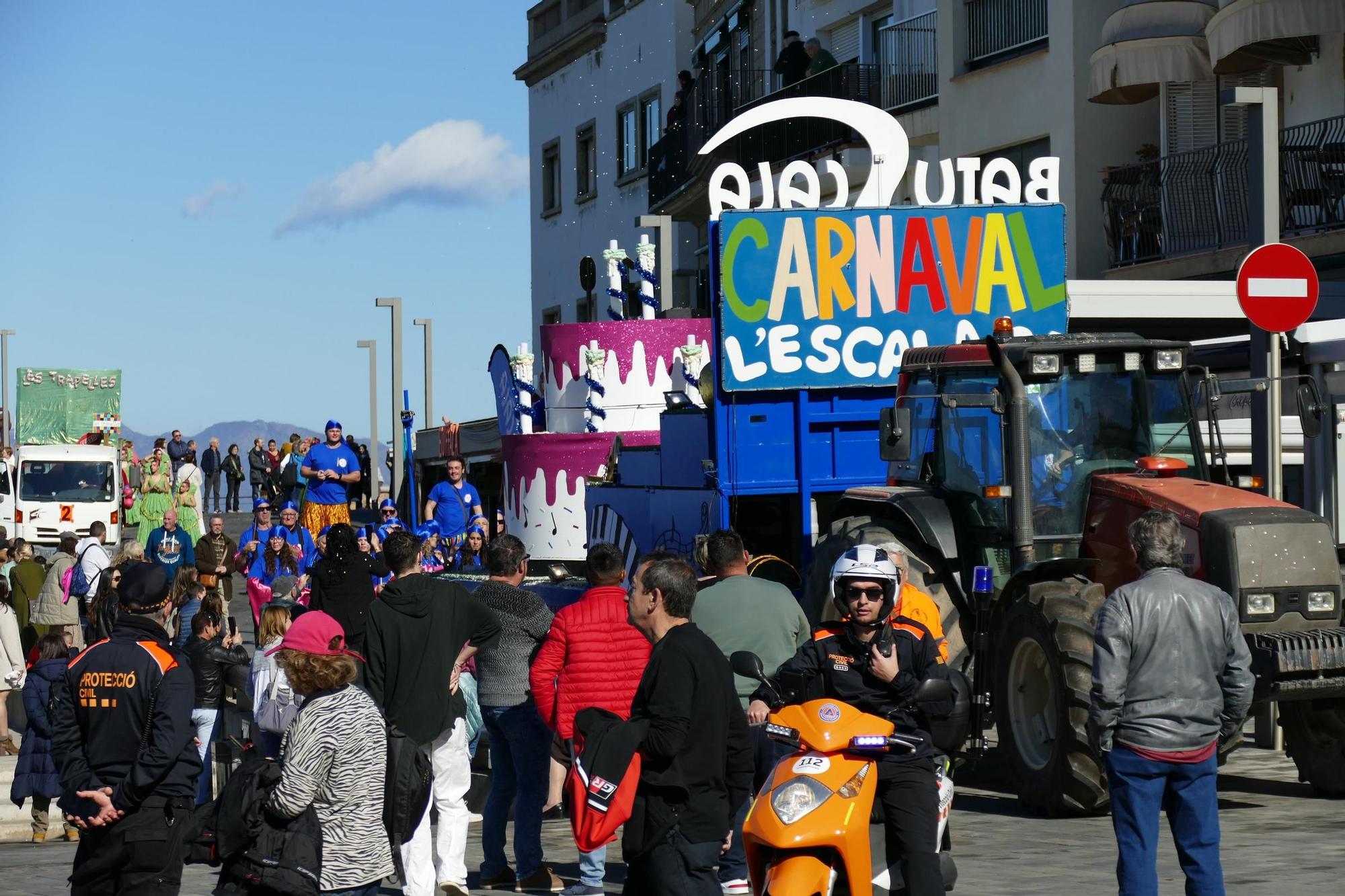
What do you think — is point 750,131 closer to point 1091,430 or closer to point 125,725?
point 1091,430

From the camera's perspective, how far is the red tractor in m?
10.5

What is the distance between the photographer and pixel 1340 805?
11.1 meters

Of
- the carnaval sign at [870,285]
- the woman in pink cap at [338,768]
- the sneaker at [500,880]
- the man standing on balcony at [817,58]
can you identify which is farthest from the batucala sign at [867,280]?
the man standing on balcony at [817,58]

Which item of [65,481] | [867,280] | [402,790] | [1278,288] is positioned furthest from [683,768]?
[65,481]

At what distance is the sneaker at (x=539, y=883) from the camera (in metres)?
9.54

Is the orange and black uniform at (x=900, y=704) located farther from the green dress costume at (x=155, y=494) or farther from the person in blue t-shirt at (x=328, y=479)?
the green dress costume at (x=155, y=494)

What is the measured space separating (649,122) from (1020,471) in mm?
30146

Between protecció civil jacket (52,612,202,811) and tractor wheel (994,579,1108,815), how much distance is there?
4.78 meters

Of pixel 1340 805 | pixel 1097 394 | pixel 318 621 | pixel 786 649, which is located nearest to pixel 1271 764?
pixel 1340 805

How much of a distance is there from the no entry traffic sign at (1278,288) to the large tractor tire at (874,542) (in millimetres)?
2575

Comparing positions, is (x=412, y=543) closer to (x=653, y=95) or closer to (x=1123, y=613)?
(x=1123, y=613)

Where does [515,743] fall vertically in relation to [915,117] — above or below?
below

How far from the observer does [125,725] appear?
7254 millimetres

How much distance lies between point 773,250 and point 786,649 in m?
5.01
